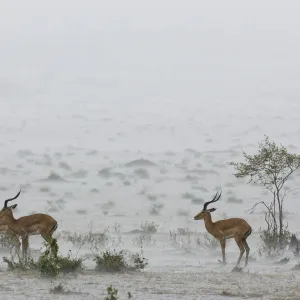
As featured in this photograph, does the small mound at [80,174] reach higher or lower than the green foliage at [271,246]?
higher

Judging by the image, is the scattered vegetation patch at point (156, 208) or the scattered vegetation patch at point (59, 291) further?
the scattered vegetation patch at point (156, 208)

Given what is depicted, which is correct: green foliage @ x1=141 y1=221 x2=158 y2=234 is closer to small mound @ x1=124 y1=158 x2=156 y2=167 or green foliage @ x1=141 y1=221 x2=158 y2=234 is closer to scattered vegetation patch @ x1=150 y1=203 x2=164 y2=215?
scattered vegetation patch @ x1=150 y1=203 x2=164 y2=215

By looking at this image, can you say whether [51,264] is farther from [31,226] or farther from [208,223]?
[208,223]

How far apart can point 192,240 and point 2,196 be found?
12.6 metres

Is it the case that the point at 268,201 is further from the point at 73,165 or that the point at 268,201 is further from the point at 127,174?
the point at 73,165

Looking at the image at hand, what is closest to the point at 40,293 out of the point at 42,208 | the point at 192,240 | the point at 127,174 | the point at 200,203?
the point at 192,240

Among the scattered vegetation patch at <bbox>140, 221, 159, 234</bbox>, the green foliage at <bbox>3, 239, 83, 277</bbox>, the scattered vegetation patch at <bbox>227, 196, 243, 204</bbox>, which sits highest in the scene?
the scattered vegetation patch at <bbox>227, 196, 243, 204</bbox>

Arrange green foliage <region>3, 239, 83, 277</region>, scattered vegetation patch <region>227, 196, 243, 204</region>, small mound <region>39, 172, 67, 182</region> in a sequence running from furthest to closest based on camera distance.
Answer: small mound <region>39, 172, 67, 182</region> → scattered vegetation patch <region>227, 196, 243, 204</region> → green foliage <region>3, 239, 83, 277</region>

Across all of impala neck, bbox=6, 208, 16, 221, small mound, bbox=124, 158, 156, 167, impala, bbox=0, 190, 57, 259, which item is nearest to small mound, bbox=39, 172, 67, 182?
small mound, bbox=124, 158, 156, 167

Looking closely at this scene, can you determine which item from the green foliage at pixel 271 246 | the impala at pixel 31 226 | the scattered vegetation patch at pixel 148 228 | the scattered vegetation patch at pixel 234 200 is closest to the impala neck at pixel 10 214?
the impala at pixel 31 226

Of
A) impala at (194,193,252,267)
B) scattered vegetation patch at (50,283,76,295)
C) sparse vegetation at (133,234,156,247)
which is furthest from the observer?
sparse vegetation at (133,234,156,247)

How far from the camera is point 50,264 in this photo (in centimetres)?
1612

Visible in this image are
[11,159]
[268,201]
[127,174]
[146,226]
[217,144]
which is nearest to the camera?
Answer: [146,226]

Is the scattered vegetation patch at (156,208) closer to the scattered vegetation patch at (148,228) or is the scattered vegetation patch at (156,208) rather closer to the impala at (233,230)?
the scattered vegetation patch at (148,228)
